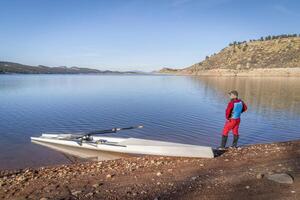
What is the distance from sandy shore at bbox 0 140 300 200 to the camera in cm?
799

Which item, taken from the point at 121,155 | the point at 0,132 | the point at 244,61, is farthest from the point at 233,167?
the point at 244,61

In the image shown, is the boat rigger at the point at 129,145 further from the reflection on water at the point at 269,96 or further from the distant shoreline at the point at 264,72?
the distant shoreline at the point at 264,72

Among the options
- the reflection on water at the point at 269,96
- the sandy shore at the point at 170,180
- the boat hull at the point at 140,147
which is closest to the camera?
the sandy shore at the point at 170,180

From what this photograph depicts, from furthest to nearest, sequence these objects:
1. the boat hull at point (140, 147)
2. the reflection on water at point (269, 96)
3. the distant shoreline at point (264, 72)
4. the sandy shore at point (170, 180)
Result: 1. the distant shoreline at point (264, 72)
2. the reflection on water at point (269, 96)
3. the boat hull at point (140, 147)
4. the sandy shore at point (170, 180)

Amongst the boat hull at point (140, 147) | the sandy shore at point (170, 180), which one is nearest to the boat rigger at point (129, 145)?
the boat hull at point (140, 147)

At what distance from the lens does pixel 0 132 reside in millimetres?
20703

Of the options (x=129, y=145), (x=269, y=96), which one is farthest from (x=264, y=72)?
(x=129, y=145)

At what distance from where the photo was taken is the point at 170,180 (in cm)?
906

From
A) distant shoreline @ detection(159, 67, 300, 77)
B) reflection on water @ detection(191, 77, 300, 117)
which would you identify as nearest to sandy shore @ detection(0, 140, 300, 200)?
reflection on water @ detection(191, 77, 300, 117)

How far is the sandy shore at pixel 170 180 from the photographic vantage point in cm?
799

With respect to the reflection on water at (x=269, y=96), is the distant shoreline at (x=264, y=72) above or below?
above

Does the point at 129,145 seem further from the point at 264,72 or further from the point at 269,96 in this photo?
the point at 264,72

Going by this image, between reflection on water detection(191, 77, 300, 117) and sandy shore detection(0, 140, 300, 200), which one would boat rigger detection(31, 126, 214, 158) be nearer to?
sandy shore detection(0, 140, 300, 200)

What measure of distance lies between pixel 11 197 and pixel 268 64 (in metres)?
177
